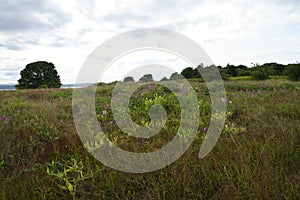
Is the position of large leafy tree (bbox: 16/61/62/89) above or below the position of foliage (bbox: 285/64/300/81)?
above

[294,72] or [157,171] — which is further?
[294,72]

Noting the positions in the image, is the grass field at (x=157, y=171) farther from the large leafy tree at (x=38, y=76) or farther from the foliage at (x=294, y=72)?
the large leafy tree at (x=38, y=76)

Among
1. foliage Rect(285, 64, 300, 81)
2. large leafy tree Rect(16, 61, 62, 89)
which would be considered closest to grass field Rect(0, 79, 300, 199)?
foliage Rect(285, 64, 300, 81)

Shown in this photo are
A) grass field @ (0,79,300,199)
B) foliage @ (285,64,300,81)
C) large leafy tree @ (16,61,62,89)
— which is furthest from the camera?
large leafy tree @ (16,61,62,89)

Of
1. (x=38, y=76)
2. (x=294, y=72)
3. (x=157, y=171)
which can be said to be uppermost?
(x=38, y=76)

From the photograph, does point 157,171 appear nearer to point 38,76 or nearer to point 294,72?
point 294,72

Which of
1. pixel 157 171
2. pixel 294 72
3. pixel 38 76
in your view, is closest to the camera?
pixel 157 171

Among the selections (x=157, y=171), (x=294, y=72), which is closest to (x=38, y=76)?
(x=294, y=72)

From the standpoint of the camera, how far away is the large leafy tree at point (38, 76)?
120 ft

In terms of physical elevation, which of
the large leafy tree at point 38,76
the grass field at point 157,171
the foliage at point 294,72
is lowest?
the grass field at point 157,171

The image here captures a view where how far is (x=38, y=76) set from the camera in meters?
37.8

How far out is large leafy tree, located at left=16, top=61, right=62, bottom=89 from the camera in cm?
3662

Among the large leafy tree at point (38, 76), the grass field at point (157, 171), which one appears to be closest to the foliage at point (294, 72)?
the grass field at point (157, 171)

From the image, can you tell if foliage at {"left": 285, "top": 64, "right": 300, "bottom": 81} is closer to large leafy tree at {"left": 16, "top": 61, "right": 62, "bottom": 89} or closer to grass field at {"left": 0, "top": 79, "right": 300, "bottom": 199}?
grass field at {"left": 0, "top": 79, "right": 300, "bottom": 199}
